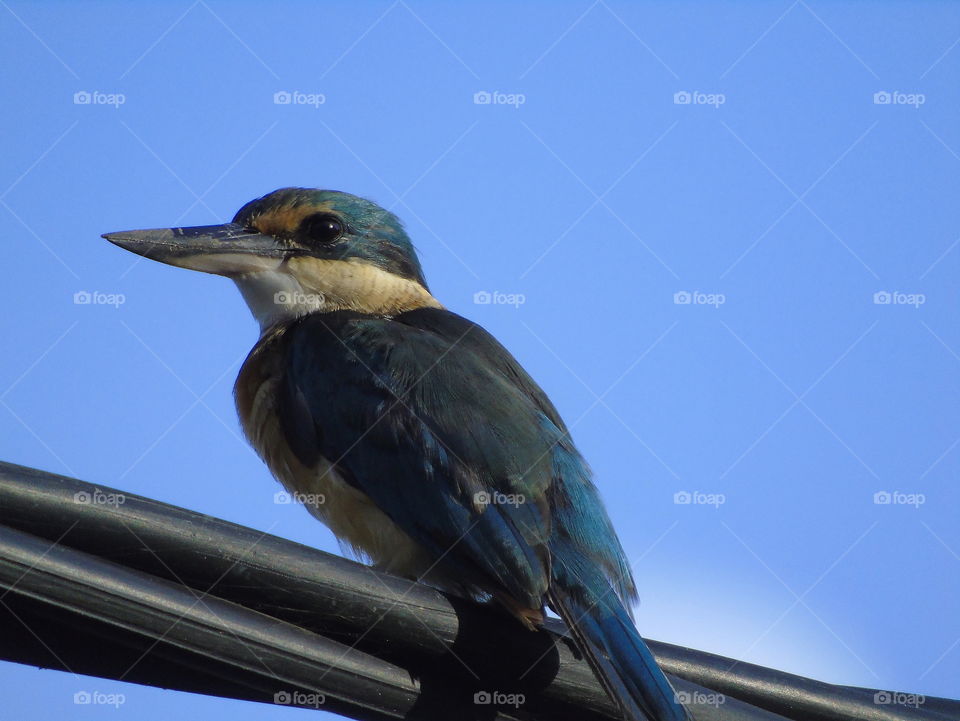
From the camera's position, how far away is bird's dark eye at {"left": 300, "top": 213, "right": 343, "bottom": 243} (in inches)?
177

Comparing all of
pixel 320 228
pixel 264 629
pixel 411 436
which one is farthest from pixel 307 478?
pixel 264 629

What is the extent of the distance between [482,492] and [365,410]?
530mm

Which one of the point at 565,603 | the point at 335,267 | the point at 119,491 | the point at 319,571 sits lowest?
the point at 565,603

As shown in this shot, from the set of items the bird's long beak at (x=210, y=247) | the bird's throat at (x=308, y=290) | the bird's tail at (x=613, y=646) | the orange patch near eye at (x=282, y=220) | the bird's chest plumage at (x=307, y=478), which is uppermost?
the orange patch near eye at (x=282, y=220)

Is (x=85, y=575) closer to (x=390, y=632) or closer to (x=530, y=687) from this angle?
(x=390, y=632)

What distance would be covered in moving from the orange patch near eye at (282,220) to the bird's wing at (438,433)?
0.60 meters

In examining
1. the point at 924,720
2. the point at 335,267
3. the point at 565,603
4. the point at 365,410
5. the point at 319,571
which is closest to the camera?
the point at 319,571

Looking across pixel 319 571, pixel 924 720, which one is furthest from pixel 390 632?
pixel 924 720

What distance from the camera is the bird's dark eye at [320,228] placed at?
4496mm

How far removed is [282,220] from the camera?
4.48 meters

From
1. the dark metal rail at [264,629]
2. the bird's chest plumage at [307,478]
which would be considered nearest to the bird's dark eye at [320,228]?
the bird's chest plumage at [307,478]

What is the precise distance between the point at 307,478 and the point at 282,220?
3.93 ft

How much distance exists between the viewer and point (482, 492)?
10.5ft

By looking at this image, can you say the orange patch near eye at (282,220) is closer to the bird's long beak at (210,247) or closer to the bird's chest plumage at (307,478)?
the bird's long beak at (210,247)
